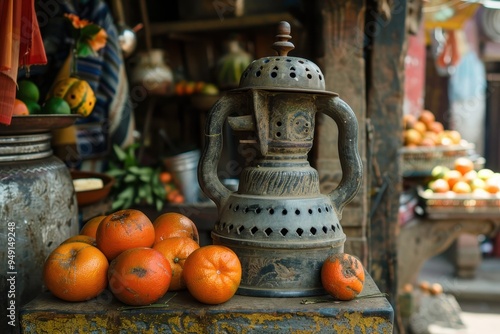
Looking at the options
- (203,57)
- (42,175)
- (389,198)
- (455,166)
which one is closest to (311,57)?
(389,198)

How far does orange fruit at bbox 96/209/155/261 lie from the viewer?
187 cm

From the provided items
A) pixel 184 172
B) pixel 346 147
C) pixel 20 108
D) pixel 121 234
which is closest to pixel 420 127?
pixel 184 172

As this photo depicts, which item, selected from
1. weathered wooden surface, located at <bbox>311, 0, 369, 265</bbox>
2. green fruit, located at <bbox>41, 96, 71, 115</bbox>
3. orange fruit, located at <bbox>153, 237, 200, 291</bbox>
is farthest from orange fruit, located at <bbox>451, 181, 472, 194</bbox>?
orange fruit, located at <bbox>153, 237, 200, 291</bbox>

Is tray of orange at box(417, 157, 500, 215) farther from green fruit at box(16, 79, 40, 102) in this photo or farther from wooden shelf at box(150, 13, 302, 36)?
green fruit at box(16, 79, 40, 102)

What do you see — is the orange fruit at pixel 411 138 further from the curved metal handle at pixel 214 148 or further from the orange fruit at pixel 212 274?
the orange fruit at pixel 212 274

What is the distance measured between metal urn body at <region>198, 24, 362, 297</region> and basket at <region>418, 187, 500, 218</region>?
309 centimetres

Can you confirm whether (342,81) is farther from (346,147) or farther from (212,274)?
(212,274)

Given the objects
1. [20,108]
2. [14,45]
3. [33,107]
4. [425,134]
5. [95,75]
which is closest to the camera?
[14,45]

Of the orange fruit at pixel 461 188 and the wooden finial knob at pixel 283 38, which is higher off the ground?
the wooden finial knob at pixel 283 38

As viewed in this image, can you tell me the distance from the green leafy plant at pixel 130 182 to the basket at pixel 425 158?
198cm

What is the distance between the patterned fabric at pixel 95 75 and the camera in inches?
141

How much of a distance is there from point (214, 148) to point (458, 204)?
340 cm

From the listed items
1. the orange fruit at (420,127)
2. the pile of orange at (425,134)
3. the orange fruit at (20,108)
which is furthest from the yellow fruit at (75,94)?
the orange fruit at (420,127)

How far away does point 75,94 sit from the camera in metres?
2.87
